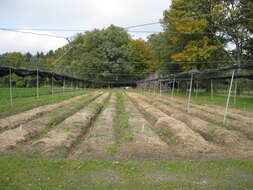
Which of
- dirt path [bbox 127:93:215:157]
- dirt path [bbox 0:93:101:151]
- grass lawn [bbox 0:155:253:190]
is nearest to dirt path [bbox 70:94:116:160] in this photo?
grass lawn [bbox 0:155:253:190]

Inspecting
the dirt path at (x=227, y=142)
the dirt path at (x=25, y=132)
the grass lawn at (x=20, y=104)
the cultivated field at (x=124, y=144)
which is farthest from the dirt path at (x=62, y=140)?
the grass lawn at (x=20, y=104)

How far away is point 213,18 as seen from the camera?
24188mm

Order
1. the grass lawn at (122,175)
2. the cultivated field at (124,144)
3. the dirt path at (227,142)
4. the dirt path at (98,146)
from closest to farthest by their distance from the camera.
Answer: the grass lawn at (122,175), the cultivated field at (124,144), the dirt path at (98,146), the dirt path at (227,142)

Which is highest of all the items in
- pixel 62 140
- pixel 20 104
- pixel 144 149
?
pixel 20 104

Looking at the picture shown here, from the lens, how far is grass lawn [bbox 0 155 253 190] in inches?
150

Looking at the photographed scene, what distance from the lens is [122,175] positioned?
4258 mm

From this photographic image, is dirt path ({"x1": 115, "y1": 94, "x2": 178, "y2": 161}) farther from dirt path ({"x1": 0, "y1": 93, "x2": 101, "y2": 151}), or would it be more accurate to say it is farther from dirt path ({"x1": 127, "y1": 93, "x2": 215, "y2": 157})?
dirt path ({"x1": 0, "y1": 93, "x2": 101, "y2": 151})

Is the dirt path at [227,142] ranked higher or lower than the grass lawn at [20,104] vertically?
lower

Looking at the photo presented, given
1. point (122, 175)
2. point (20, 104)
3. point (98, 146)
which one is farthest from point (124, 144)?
point (20, 104)

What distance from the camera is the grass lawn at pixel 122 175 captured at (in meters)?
3.82

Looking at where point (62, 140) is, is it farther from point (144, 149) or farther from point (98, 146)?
point (144, 149)

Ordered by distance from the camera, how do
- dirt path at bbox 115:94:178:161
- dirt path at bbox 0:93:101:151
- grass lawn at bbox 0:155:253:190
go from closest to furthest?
grass lawn at bbox 0:155:253:190 < dirt path at bbox 115:94:178:161 < dirt path at bbox 0:93:101:151

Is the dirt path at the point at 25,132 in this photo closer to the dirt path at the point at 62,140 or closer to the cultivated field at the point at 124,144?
the cultivated field at the point at 124,144

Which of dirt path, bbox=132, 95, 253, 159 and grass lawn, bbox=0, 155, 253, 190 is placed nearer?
grass lawn, bbox=0, 155, 253, 190
